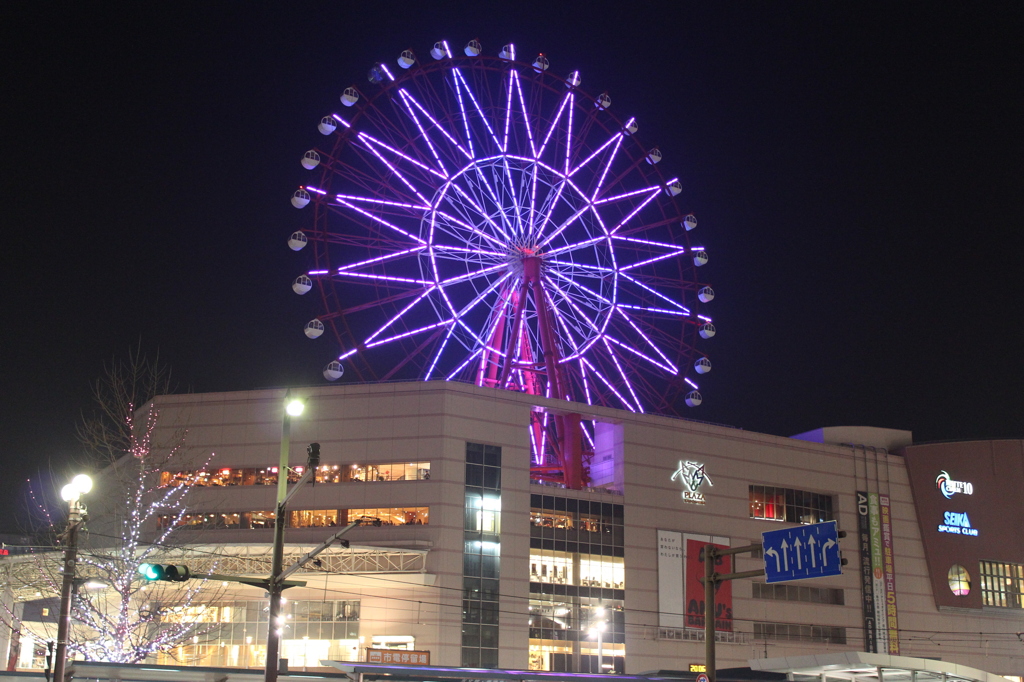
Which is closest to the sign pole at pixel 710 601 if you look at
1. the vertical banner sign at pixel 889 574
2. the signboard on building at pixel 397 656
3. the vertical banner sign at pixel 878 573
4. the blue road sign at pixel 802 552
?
the blue road sign at pixel 802 552

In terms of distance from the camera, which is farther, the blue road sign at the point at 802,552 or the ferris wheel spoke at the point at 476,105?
the ferris wheel spoke at the point at 476,105

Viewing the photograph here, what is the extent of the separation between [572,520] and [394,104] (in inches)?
927

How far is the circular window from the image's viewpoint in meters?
65.6

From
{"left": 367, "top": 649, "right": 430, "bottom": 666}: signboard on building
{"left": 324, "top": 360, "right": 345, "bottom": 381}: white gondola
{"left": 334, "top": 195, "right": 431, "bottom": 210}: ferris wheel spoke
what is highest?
{"left": 334, "top": 195, "right": 431, "bottom": 210}: ferris wheel spoke

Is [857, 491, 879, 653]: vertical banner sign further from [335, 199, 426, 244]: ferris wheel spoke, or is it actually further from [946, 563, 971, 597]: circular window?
[335, 199, 426, 244]: ferris wheel spoke

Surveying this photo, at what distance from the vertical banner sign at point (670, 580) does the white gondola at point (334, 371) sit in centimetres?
2004

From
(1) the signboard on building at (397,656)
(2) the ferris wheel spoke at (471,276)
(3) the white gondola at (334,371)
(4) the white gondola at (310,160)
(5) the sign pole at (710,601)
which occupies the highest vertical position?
(4) the white gondola at (310,160)

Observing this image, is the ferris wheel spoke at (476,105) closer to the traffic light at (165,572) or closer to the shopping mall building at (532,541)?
the shopping mall building at (532,541)

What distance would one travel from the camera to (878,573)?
209 feet

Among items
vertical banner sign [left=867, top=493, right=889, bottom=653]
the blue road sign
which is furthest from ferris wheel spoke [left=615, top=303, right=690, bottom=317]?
the blue road sign

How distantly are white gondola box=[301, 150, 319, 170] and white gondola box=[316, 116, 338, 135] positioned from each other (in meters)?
1.23

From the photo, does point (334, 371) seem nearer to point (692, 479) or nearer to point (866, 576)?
point (692, 479)

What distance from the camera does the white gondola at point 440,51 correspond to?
2121 inches

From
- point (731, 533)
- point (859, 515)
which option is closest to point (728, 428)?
point (731, 533)
